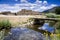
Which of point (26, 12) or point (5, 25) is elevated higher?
point (26, 12)

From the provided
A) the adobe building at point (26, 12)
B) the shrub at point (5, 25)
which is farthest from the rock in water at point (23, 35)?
the adobe building at point (26, 12)

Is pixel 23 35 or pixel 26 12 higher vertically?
pixel 26 12

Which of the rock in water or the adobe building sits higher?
the adobe building

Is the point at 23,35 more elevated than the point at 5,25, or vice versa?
the point at 5,25

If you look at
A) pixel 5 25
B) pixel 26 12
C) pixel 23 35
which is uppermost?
pixel 26 12

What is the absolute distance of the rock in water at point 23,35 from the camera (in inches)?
135

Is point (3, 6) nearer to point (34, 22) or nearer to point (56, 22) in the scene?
point (34, 22)

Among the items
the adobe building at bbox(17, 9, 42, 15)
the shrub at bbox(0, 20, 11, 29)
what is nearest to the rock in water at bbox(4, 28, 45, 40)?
the shrub at bbox(0, 20, 11, 29)

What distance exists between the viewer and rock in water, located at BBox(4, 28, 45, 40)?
3418 mm

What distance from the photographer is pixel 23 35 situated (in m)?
3.44

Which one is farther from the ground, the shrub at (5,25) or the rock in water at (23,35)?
the shrub at (5,25)

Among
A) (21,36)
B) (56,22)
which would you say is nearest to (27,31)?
(21,36)

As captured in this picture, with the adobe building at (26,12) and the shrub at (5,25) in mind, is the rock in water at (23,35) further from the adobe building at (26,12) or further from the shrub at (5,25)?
the adobe building at (26,12)

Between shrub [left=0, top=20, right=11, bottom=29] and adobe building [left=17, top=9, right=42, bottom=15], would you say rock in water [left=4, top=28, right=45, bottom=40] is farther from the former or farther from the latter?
adobe building [left=17, top=9, right=42, bottom=15]
